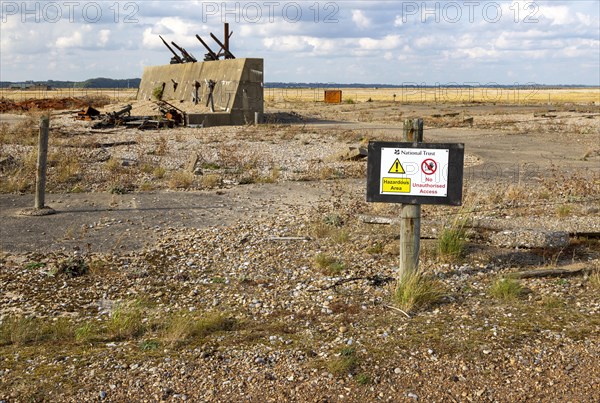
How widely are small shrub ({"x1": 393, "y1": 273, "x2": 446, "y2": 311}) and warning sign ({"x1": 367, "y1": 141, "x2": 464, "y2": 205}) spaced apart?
0.76m

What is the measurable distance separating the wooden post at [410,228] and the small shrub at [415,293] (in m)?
0.16

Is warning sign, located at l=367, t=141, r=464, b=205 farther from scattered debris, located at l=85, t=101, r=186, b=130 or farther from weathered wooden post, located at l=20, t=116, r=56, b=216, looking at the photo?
scattered debris, located at l=85, t=101, r=186, b=130

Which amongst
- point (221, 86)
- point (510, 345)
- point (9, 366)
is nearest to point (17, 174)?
point (9, 366)

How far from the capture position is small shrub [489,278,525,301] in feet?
21.0

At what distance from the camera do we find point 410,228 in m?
6.63

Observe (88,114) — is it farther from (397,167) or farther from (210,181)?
(397,167)

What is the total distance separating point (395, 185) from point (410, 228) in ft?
1.56

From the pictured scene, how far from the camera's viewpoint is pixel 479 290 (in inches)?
265

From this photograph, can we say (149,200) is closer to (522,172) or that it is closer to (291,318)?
(291,318)

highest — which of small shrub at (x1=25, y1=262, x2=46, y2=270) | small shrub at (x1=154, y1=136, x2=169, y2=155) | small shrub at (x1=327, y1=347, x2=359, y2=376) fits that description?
small shrub at (x1=154, y1=136, x2=169, y2=155)

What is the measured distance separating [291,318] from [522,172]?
34.7 feet

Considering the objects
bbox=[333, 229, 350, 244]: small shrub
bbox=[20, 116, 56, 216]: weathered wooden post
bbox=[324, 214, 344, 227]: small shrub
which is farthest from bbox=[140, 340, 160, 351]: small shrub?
bbox=[20, 116, 56, 216]: weathered wooden post

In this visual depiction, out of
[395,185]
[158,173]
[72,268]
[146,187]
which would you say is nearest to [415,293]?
[395,185]

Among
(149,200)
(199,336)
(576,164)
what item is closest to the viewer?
(199,336)
